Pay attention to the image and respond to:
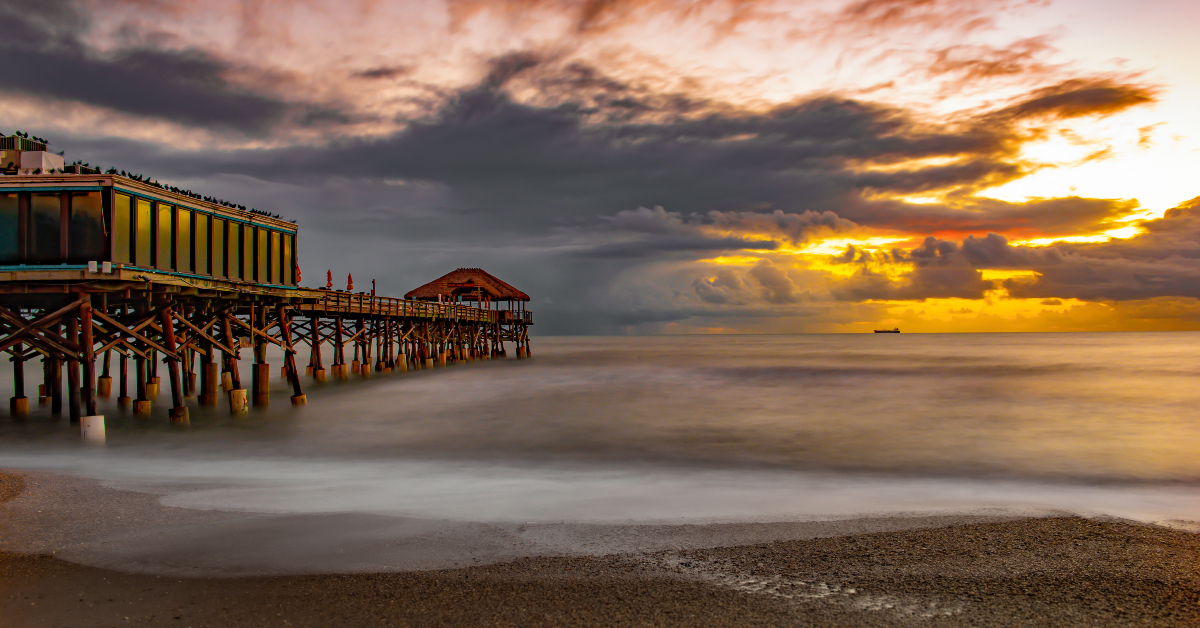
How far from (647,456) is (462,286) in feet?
138

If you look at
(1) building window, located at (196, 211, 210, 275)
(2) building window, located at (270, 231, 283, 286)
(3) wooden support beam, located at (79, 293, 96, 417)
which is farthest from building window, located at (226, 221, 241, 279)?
(3) wooden support beam, located at (79, 293, 96, 417)

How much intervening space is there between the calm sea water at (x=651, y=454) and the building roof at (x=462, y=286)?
24.2 metres

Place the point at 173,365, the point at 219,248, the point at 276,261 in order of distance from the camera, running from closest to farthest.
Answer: the point at 173,365 < the point at 219,248 < the point at 276,261

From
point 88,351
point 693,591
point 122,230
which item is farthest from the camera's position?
point 122,230

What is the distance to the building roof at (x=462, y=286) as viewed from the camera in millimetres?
56094

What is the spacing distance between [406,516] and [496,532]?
165cm

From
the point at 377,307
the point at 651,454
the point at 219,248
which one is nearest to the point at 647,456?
the point at 651,454

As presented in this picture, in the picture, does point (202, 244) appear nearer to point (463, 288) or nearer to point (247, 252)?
point (247, 252)

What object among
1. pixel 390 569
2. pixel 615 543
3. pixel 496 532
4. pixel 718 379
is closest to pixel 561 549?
pixel 615 543

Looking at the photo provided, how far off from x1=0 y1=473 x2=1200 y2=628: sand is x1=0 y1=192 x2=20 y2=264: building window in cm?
1215

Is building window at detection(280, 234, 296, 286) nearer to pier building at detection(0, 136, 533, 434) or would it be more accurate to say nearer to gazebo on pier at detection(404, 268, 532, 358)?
pier building at detection(0, 136, 533, 434)

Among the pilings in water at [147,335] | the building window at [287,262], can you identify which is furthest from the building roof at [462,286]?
the building window at [287,262]

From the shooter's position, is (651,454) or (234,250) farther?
(234,250)

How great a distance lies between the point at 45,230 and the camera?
16.2 meters
